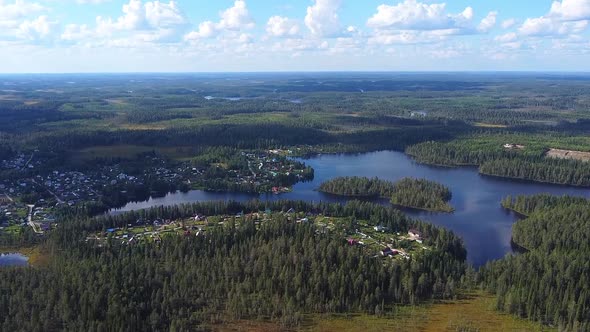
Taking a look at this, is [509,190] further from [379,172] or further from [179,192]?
[179,192]

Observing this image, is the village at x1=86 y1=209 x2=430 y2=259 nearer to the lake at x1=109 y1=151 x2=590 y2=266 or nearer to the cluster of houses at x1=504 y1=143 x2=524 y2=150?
the lake at x1=109 y1=151 x2=590 y2=266

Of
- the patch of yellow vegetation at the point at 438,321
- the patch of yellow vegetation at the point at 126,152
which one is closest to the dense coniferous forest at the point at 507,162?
the patch of yellow vegetation at the point at 126,152

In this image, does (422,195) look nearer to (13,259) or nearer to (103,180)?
(103,180)

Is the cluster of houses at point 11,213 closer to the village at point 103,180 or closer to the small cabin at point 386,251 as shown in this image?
the village at point 103,180

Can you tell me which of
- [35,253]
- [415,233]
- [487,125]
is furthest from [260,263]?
[487,125]

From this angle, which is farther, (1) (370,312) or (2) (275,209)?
(2) (275,209)

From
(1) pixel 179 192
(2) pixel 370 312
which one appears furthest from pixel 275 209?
(2) pixel 370 312

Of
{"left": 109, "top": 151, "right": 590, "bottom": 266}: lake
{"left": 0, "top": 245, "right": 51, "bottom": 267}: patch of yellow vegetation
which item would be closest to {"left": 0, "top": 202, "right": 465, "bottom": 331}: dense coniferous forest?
{"left": 0, "top": 245, "right": 51, "bottom": 267}: patch of yellow vegetation
